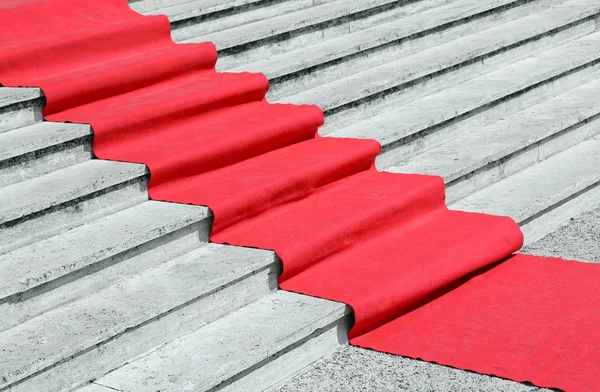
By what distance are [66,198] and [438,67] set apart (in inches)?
86.1

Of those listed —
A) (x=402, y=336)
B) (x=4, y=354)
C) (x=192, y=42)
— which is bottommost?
(x=402, y=336)

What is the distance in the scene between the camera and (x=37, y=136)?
345 centimetres

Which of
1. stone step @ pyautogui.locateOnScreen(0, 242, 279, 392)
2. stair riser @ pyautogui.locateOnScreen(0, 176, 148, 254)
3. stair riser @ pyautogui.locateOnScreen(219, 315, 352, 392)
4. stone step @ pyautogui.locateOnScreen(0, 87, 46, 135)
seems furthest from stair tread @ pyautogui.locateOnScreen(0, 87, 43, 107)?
stair riser @ pyautogui.locateOnScreen(219, 315, 352, 392)

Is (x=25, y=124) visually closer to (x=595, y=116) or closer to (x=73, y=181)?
(x=73, y=181)

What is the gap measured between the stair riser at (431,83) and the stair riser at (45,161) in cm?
106

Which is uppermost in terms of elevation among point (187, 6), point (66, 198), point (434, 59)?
Answer: point (187, 6)

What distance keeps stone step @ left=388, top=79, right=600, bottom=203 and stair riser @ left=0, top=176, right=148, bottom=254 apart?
114 centimetres

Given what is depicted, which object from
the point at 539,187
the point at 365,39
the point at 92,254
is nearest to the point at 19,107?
the point at 92,254

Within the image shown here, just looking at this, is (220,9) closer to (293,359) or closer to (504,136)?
(504,136)

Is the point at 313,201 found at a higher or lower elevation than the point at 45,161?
lower

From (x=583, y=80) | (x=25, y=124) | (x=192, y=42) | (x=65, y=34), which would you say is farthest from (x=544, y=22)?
(x=25, y=124)

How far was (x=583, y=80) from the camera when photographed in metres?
5.23

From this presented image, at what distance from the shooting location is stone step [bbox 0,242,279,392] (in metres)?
2.56

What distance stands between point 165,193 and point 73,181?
33cm
